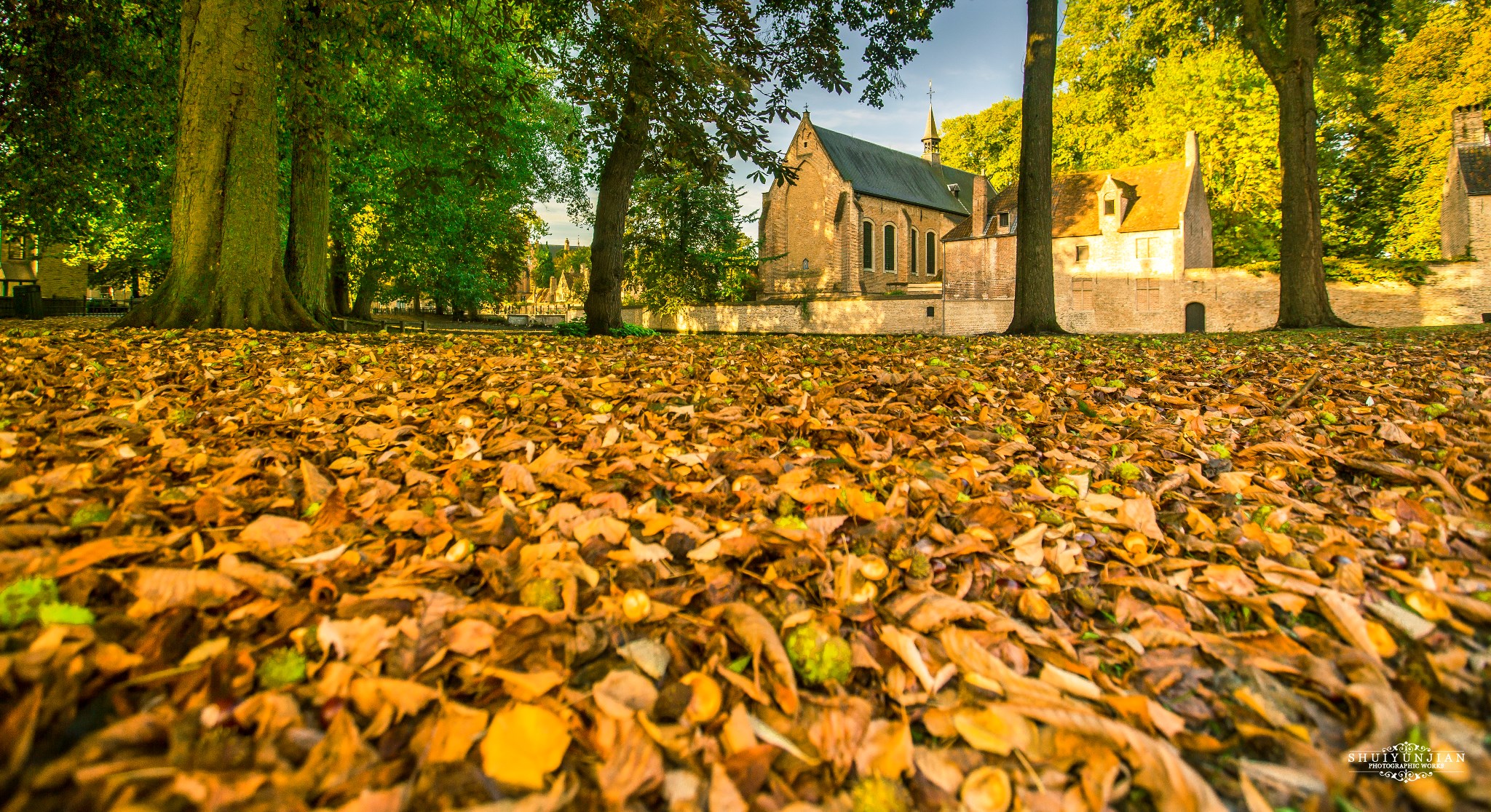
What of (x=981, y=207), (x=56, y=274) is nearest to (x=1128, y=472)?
(x=981, y=207)

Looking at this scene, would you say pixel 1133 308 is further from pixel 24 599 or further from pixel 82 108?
pixel 24 599

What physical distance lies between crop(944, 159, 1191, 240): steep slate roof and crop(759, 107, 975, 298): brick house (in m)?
Answer: 7.23

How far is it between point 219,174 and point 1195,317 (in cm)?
2995

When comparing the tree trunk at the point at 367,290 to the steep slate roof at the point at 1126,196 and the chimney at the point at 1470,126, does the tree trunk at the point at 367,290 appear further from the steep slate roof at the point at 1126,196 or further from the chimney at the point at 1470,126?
the chimney at the point at 1470,126

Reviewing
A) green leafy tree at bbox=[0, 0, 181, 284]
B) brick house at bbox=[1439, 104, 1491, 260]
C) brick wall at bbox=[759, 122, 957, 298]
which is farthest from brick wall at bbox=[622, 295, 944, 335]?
green leafy tree at bbox=[0, 0, 181, 284]

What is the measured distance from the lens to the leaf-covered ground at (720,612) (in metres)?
1.03

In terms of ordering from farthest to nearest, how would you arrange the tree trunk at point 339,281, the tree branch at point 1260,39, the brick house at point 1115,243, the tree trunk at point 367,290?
1. the brick house at point 1115,243
2. the tree trunk at point 367,290
3. the tree trunk at point 339,281
4. the tree branch at point 1260,39

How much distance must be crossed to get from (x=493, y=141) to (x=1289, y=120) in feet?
47.8

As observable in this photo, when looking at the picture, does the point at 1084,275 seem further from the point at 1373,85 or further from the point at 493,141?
the point at 493,141

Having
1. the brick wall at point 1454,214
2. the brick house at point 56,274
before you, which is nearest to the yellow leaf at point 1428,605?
the brick wall at point 1454,214

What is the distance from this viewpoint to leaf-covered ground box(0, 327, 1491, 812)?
1.03 metres

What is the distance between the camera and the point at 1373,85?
27.1 metres

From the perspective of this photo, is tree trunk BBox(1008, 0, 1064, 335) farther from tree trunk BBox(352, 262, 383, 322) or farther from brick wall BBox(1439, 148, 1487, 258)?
brick wall BBox(1439, 148, 1487, 258)

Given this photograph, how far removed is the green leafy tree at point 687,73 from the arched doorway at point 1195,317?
19.6 metres
